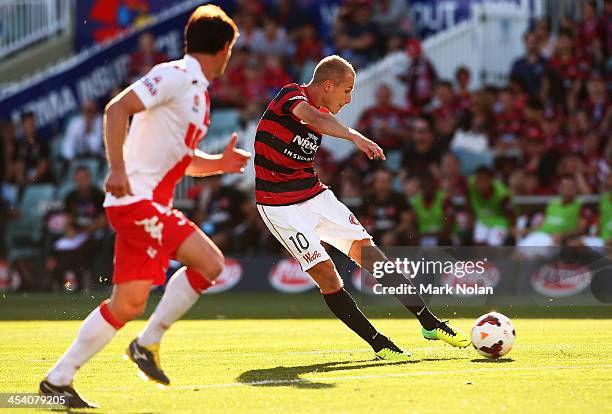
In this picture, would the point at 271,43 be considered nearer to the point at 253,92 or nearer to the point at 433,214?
the point at 253,92

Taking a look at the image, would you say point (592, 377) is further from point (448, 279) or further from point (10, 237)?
point (10, 237)

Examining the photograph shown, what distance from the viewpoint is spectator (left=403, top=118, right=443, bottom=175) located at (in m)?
20.3

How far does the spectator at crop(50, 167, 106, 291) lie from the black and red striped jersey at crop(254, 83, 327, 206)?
11.0m

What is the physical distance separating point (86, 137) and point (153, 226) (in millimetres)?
15930

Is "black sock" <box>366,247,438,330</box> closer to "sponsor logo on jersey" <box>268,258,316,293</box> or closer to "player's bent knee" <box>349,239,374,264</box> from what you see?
"player's bent knee" <box>349,239,374,264</box>

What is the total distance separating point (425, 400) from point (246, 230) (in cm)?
1305

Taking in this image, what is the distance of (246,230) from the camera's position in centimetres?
2030

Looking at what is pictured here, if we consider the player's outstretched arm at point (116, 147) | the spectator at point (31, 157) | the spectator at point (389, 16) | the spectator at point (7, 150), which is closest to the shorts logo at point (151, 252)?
the player's outstretched arm at point (116, 147)

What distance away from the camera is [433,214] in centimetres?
1912

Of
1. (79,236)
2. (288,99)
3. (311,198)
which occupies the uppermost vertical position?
(288,99)

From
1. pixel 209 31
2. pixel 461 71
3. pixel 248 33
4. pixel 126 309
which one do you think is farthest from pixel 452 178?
pixel 126 309

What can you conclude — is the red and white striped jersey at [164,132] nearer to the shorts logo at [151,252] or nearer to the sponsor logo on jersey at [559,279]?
the shorts logo at [151,252]

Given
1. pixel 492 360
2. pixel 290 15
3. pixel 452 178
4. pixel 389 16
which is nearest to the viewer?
pixel 492 360

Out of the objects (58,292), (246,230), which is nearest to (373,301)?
(246,230)
